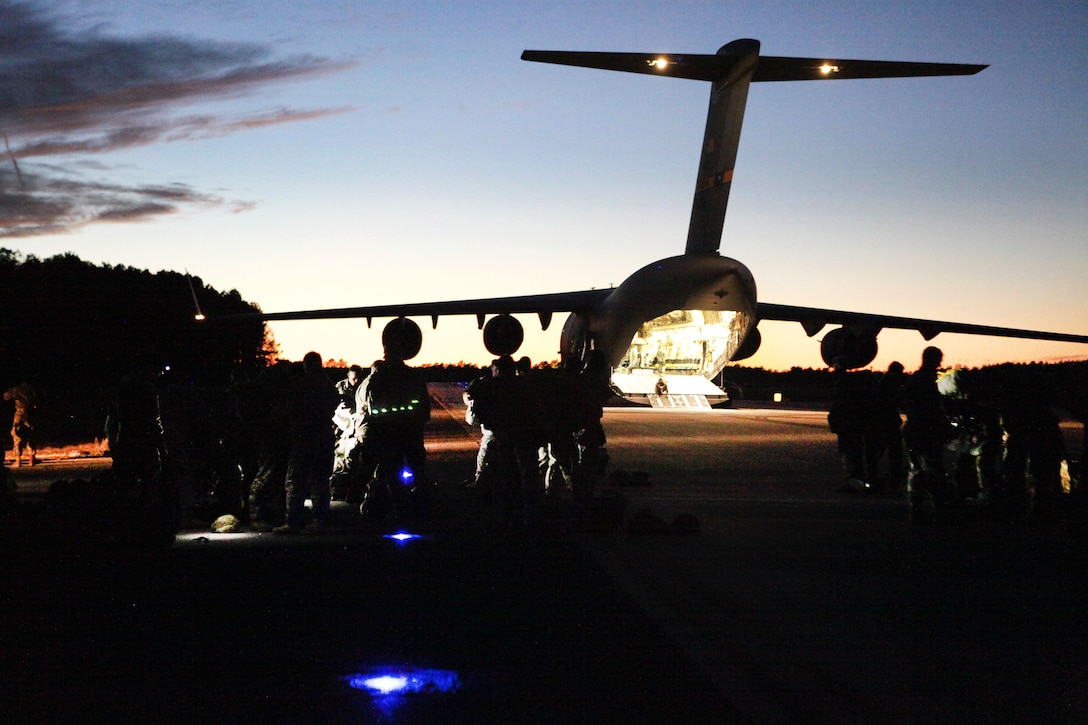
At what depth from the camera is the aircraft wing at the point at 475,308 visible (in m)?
27.4

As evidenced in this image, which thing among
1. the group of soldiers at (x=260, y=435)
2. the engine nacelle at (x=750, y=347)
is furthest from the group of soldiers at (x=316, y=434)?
the engine nacelle at (x=750, y=347)

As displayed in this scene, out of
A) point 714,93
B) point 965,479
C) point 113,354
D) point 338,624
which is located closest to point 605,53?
point 714,93

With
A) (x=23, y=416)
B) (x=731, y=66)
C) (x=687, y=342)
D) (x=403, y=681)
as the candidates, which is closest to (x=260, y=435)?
(x=403, y=681)

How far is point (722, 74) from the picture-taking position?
24172mm

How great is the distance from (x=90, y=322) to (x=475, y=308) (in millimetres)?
32674

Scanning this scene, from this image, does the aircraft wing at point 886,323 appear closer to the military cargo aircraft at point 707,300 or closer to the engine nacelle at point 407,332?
the military cargo aircraft at point 707,300

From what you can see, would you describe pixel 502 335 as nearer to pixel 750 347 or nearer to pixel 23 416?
pixel 750 347

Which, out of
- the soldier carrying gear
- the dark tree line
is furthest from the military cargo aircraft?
the dark tree line

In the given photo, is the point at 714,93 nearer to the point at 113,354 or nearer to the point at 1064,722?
the point at 1064,722

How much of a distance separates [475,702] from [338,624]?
162 cm

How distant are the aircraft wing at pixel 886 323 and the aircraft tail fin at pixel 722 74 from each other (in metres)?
3.01

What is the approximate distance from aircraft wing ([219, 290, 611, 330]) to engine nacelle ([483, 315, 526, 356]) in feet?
1.20

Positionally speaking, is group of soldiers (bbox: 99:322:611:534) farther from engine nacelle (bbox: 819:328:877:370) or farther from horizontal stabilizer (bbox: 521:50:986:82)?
engine nacelle (bbox: 819:328:877:370)

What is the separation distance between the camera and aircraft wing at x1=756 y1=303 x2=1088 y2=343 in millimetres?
26922
